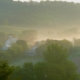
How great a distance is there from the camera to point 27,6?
366 feet

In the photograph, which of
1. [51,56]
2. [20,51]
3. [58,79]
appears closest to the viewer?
[58,79]

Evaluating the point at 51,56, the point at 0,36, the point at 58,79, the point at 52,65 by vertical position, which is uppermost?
the point at 0,36

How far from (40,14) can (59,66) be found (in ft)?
278

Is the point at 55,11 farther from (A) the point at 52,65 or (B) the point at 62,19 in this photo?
(A) the point at 52,65

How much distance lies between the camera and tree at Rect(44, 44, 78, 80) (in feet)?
63.1

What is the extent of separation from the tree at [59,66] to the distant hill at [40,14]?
72598mm

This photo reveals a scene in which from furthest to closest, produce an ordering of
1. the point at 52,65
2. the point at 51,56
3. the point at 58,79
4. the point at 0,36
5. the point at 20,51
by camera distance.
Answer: the point at 0,36 < the point at 20,51 < the point at 51,56 < the point at 52,65 < the point at 58,79

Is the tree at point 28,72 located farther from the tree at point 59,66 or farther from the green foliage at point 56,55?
the green foliage at point 56,55

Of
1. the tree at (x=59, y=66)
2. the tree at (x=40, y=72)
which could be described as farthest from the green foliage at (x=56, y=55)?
the tree at (x=40, y=72)

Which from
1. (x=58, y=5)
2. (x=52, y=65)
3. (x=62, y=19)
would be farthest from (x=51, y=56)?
(x=58, y=5)

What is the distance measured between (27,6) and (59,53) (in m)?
88.9

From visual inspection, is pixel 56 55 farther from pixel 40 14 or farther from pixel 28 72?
pixel 40 14

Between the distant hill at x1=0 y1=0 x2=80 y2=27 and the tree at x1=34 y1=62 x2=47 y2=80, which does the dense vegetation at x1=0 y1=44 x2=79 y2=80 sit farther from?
the distant hill at x1=0 y1=0 x2=80 y2=27

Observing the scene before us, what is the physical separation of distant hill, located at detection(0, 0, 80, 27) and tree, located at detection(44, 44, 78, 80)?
238 ft
